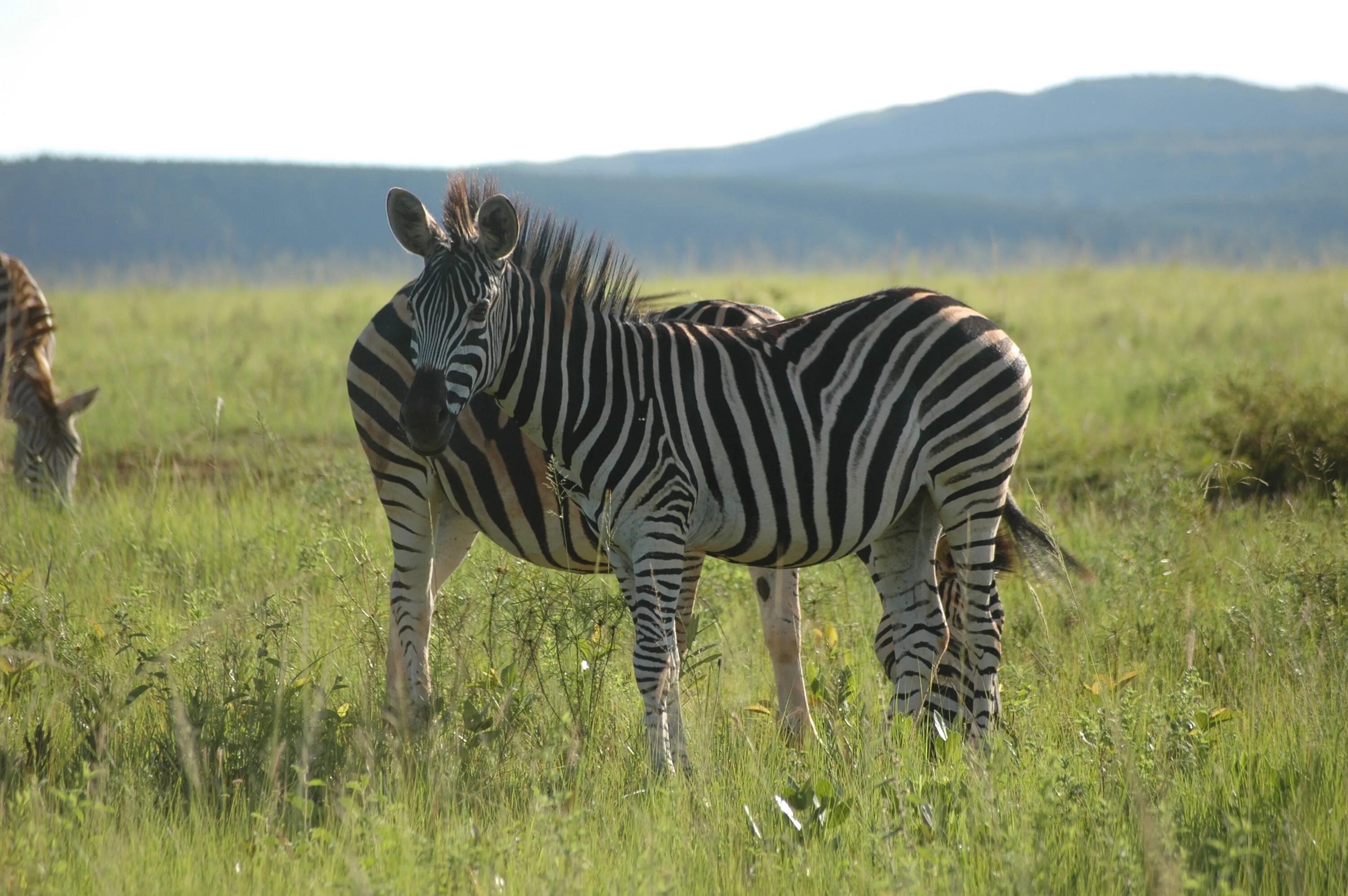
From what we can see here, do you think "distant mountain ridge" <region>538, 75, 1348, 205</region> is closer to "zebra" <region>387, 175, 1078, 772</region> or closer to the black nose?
"zebra" <region>387, 175, 1078, 772</region>


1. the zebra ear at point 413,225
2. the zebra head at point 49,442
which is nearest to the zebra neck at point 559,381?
the zebra ear at point 413,225

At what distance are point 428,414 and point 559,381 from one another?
2.11 ft

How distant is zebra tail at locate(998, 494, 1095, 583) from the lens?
5.10m

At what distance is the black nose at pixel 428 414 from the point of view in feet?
12.1

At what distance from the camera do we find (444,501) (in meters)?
5.09

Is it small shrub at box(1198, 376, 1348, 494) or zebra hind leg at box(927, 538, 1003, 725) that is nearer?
zebra hind leg at box(927, 538, 1003, 725)

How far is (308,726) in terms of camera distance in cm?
370

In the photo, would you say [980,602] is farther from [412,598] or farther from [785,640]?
[412,598]

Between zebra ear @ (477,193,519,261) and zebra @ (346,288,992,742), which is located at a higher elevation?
zebra ear @ (477,193,519,261)

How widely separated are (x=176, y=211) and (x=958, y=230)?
64.8 meters

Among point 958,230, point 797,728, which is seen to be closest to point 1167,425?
point 797,728

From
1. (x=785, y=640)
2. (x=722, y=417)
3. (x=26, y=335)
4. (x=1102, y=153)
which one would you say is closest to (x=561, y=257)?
(x=722, y=417)

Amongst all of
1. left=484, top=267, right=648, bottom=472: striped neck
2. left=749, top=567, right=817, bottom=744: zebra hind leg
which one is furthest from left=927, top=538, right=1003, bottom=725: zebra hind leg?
left=484, top=267, right=648, bottom=472: striped neck

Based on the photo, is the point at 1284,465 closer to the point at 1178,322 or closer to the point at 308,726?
the point at 308,726
